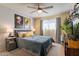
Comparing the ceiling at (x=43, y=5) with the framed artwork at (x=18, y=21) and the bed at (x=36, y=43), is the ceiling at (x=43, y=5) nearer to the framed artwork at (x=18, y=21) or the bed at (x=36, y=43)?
the framed artwork at (x=18, y=21)

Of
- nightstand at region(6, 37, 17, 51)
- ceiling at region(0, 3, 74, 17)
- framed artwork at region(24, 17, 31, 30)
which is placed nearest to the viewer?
ceiling at region(0, 3, 74, 17)

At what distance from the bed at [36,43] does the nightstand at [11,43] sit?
71 mm

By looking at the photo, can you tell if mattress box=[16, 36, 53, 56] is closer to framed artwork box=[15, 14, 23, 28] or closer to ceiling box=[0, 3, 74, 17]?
framed artwork box=[15, 14, 23, 28]

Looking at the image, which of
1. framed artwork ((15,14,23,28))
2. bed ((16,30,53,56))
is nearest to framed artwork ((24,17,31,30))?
framed artwork ((15,14,23,28))

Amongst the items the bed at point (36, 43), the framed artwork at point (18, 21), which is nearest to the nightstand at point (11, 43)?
the bed at point (36, 43)

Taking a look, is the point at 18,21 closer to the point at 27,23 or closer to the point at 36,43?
the point at 27,23

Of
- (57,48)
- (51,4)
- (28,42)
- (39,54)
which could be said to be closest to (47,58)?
(39,54)

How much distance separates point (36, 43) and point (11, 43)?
458 mm

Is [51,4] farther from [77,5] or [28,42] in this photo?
[28,42]

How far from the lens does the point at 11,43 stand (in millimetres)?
1707

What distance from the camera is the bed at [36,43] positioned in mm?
1659

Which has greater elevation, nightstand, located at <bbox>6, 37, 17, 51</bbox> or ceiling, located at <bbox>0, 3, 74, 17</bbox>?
ceiling, located at <bbox>0, 3, 74, 17</bbox>

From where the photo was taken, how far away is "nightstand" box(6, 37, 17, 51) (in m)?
1.65

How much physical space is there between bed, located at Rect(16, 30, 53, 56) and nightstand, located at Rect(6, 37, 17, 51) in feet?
0.23
